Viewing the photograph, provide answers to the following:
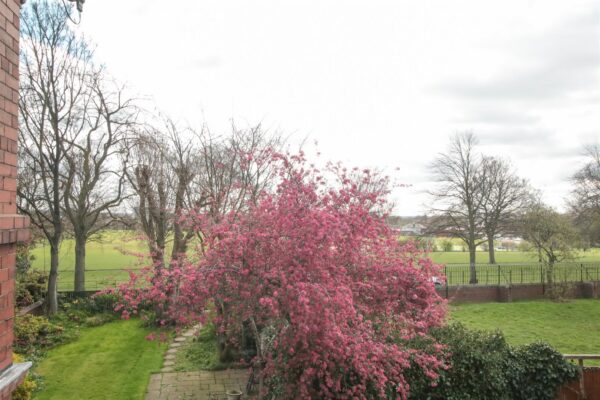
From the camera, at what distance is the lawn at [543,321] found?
536 inches

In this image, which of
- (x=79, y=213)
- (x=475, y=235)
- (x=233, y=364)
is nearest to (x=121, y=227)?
(x=79, y=213)

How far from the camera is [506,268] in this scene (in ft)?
81.3

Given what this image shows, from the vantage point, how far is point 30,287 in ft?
52.7

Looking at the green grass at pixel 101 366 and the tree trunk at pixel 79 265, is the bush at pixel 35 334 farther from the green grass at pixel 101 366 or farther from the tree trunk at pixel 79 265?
the tree trunk at pixel 79 265

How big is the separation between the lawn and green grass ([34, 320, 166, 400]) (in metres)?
8.31

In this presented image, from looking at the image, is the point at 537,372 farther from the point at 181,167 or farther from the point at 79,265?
the point at 79,265

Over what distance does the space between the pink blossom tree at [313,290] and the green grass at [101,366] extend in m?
4.07

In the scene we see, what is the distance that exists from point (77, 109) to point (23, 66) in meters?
2.00

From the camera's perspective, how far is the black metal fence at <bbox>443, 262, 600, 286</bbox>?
2056cm

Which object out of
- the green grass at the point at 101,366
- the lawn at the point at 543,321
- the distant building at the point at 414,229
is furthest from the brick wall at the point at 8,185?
the distant building at the point at 414,229

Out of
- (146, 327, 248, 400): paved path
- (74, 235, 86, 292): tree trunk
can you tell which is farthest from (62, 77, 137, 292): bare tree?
(146, 327, 248, 400): paved path

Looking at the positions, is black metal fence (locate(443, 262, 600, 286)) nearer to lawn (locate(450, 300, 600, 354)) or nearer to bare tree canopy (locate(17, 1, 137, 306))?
lawn (locate(450, 300, 600, 354))

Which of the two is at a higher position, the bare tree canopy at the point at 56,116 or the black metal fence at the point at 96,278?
the bare tree canopy at the point at 56,116

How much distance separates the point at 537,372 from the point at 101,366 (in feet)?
30.9
